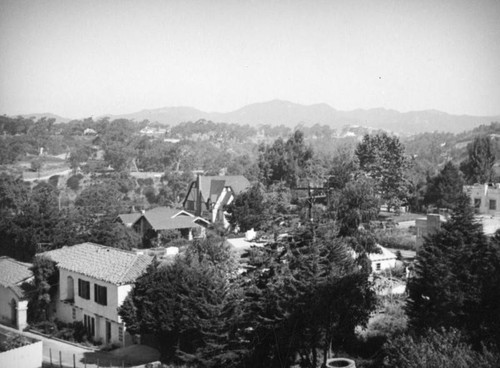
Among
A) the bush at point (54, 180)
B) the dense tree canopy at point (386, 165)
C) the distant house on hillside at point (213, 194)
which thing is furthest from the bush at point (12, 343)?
the bush at point (54, 180)

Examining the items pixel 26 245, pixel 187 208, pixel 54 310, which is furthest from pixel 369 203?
pixel 187 208

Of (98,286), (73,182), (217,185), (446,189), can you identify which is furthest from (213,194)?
(73,182)

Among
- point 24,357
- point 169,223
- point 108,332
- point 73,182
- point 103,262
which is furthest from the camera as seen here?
point 73,182

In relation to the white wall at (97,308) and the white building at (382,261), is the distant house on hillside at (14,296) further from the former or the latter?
the white building at (382,261)

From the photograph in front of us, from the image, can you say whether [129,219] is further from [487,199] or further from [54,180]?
[54,180]

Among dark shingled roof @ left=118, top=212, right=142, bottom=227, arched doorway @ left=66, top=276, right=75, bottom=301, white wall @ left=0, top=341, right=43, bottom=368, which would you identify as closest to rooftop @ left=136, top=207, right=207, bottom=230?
dark shingled roof @ left=118, top=212, right=142, bottom=227

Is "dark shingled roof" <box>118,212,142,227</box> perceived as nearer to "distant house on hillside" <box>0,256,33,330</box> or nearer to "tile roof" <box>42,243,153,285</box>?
"distant house on hillside" <box>0,256,33,330</box>
